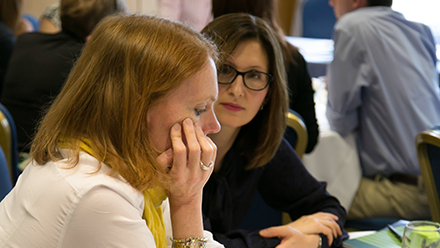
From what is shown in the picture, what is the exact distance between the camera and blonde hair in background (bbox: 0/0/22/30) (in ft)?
11.4

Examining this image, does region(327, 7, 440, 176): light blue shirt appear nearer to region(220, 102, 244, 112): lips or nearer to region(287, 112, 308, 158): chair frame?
region(287, 112, 308, 158): chair frame

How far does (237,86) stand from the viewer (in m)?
1.47

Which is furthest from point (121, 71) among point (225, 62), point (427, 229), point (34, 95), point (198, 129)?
point (34, 95)

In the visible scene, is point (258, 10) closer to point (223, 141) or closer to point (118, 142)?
point (223, 141)

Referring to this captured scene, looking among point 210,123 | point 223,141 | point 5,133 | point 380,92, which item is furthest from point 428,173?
point 5,133

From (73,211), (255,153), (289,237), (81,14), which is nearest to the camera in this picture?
(73,211)

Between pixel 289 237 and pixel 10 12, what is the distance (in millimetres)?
3082

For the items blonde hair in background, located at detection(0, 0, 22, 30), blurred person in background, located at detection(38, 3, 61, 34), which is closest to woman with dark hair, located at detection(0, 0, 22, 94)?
blonde hair in background, located at detection(0, 0, 22, 30)

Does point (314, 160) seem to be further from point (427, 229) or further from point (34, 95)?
point (34, 95)

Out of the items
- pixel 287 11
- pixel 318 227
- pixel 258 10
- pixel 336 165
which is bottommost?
pixel 287 11

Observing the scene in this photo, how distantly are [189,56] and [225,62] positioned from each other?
511 mm

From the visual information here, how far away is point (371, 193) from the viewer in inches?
95.7

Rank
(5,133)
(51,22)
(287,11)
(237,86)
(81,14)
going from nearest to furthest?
(237,86) < (5,133) < (81,14) < (51,22) < (287,11)

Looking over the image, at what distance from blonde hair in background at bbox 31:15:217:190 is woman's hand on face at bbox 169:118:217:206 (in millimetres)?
65
